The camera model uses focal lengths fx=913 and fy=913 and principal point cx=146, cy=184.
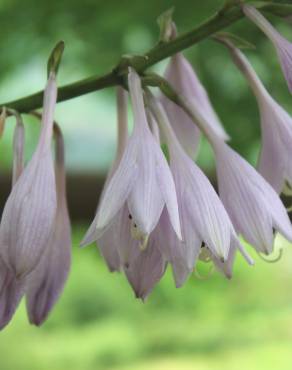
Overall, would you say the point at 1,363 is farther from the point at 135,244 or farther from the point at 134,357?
the point at 135,244

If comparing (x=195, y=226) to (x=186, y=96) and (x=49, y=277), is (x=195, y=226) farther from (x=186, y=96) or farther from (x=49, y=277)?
(x=186, y=96)

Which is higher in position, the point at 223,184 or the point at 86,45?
the point at 86,45

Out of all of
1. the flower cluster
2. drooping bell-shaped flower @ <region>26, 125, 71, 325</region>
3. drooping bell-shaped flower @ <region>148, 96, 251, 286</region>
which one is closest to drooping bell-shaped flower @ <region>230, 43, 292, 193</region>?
the flower cluster

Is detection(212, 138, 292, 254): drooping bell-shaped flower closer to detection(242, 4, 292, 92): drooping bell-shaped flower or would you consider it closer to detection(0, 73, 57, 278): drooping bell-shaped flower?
detection(242, 4, 292, 92): drooping bell-shaped flower

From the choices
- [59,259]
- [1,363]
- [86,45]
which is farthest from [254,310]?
[59,259]

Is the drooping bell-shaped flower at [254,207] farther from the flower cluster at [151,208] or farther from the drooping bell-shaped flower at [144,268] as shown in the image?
the drooping bell-shaped flower at [144,268]

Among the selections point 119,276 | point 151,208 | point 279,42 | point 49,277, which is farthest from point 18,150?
point 119,276
